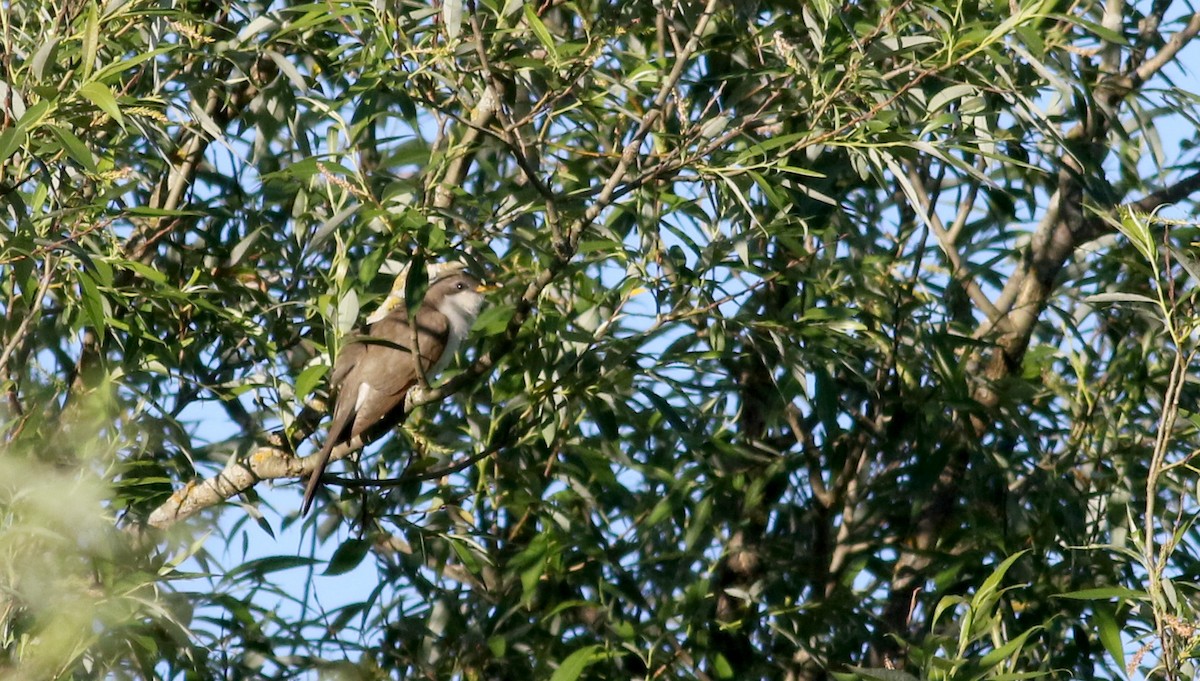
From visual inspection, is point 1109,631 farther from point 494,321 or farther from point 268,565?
point 268,565

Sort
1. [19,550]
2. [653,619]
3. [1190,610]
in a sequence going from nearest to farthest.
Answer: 1. [19,550]
2. [1190,610]
3. [653,619]

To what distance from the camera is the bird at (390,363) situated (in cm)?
456

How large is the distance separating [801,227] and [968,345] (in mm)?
889

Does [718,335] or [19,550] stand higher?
[718,335]

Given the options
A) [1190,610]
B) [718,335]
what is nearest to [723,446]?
[718,335]

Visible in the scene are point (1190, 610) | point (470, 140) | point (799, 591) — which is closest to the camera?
point (1190, 610)

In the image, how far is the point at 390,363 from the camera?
5.18 m

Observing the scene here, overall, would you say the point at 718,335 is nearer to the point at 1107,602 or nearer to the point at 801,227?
the point at 801,227

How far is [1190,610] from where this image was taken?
12.2ft

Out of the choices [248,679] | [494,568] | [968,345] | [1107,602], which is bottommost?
[1107,602]

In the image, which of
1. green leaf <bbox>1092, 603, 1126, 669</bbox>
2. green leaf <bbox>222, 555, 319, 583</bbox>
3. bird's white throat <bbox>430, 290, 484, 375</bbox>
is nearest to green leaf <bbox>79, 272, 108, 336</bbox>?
green leaf <bbox>222, 555, 319, 583</bbox>

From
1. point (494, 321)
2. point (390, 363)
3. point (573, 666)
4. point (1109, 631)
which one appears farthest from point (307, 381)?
point (1109, 631)

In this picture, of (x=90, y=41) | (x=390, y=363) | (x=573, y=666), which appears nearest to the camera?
(x=90, y=41)

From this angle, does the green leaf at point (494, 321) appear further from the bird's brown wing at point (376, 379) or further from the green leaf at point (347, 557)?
the green leaf at point (347, 557)
